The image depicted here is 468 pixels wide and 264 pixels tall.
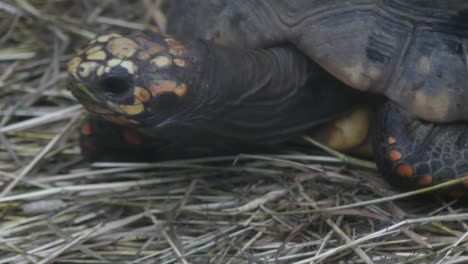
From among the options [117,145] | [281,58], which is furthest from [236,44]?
[117,145]

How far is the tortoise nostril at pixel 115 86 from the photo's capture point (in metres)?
2.08

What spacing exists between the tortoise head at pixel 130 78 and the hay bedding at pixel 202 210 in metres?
0.42

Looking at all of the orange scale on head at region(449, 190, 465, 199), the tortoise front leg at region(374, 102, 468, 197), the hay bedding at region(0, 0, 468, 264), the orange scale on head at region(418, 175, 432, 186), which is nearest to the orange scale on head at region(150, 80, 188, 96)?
the hay bedding at region(0, 0, 468, 264)

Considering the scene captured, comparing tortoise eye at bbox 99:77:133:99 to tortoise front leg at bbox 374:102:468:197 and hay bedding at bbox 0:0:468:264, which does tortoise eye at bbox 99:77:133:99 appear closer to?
hay bedding at bbox 0:0:468:264

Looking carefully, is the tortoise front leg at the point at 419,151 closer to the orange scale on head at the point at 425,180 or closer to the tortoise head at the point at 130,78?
the orange scale on head at the point at 425,180

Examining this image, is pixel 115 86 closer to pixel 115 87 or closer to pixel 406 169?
pixel 115 87

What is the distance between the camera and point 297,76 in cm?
250

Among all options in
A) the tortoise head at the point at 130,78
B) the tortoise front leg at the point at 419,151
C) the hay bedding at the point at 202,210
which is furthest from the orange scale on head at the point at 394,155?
the tortoise head at the point at 130,78

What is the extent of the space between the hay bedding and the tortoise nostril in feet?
1.64

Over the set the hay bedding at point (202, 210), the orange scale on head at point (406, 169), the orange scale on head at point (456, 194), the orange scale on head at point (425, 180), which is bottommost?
the hay bedding at point (202, 210)

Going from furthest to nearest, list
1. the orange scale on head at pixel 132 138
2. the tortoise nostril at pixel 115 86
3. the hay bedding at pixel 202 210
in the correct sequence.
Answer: the orange scale on head at pixel 132 138, the hay bedding at pixel 202 210, the tortoise nostril at pixel 115 86

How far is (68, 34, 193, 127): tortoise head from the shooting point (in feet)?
6.84

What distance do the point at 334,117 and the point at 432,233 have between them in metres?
0.53

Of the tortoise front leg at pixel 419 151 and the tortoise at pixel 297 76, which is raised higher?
the tortoise at pixel 297 76
